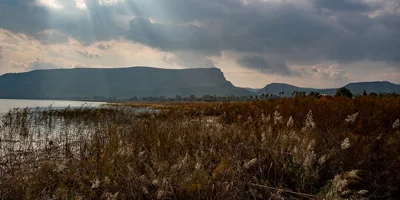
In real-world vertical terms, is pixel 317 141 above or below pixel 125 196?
above

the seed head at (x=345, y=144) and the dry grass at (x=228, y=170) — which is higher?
the seed head at (x=345, y=144)

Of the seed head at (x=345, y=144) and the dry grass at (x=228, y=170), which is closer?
the dry grass at (x=228, y=170)

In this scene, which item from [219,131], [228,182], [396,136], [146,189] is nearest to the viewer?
[146,189]

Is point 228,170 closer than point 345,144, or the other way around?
point 228,170

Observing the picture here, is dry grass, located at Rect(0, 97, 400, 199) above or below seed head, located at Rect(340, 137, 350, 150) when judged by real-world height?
below

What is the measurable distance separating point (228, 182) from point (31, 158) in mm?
4981

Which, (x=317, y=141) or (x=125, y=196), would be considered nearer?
(x=125, y=196)

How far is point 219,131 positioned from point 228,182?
318 cm

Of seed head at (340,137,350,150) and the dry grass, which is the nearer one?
the dry grass

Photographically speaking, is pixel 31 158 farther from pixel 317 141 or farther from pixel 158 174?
pixel 317 141

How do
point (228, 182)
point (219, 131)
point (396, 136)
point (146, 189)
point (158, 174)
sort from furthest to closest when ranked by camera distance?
point (219, 131) < point (396, 136) < point (158, 174) < point (228, 182) < point (146, 189)

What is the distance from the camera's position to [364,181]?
6.10m

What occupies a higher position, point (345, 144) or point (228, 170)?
point (345, 144)

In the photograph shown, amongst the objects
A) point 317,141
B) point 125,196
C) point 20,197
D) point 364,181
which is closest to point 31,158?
point 20,197
